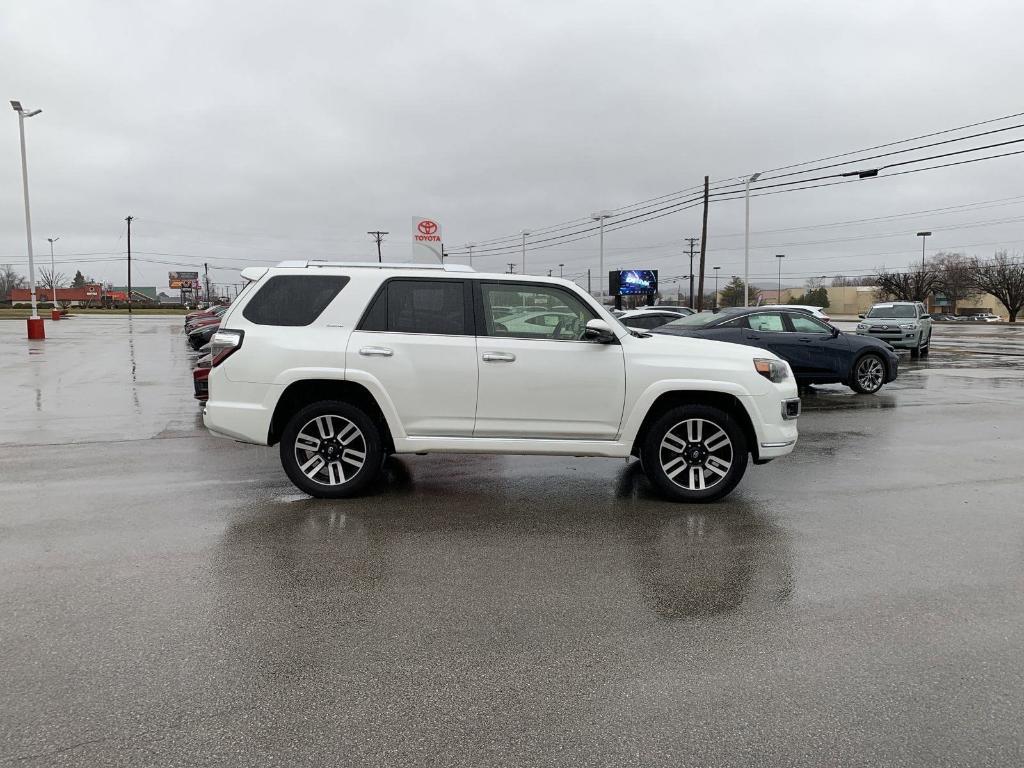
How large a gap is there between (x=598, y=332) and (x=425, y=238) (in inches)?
635

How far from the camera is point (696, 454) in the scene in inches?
248

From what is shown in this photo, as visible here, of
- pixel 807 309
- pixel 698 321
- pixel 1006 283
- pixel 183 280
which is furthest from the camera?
pixel 183 280

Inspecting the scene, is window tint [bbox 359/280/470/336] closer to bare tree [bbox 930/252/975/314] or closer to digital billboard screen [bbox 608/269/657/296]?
digital billboard screen [bbox 608/269/657/296]

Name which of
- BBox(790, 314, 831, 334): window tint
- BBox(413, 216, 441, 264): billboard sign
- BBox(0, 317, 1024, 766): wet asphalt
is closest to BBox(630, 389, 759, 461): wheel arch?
BBox(0, 317, 1024, 766): wet asphalt

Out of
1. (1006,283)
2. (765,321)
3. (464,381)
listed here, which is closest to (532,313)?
(464,381)

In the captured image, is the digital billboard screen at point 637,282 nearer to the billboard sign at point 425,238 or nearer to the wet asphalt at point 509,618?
the billboard sign at point 425,238

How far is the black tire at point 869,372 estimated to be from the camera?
13.9m

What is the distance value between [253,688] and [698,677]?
1.92 m

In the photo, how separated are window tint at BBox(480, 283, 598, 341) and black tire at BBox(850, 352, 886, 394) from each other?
9454 millimetres

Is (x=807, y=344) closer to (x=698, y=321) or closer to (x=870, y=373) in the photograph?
(x=870, y=373)

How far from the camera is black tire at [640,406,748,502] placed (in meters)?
6.23

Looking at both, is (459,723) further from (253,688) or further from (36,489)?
(36,489)

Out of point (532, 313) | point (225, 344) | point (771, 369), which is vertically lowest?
point (771, 369)

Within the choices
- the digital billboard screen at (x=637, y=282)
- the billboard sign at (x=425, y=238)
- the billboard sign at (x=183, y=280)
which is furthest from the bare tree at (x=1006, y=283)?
the billboard sign at (x=183, y=280)
